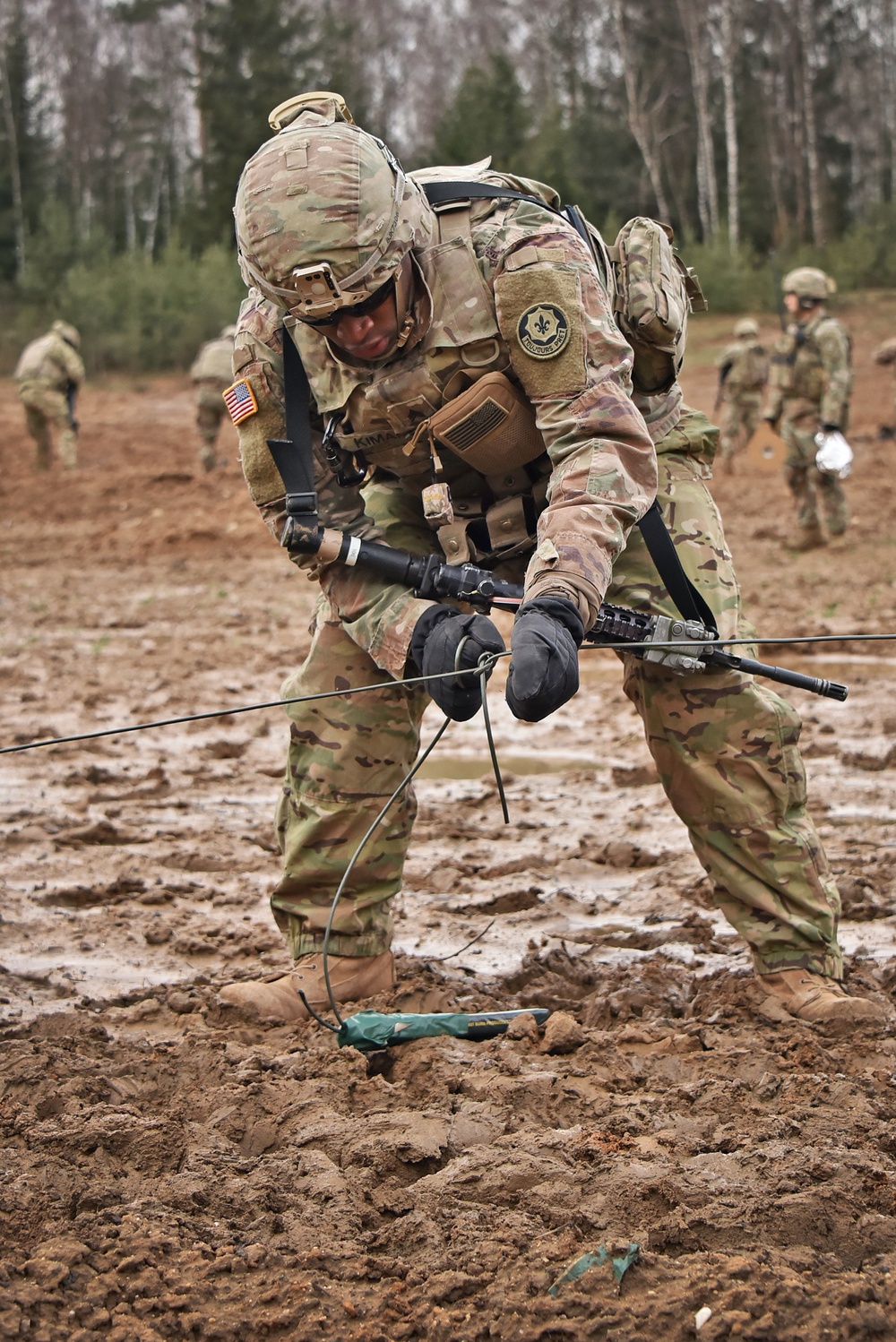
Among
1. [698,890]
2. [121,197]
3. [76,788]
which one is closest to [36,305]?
[121,197]

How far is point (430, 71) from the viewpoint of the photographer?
41281 mm

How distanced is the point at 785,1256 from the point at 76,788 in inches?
160

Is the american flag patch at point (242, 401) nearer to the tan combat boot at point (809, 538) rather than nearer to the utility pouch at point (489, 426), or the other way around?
the utility pouch at point (489, 426)

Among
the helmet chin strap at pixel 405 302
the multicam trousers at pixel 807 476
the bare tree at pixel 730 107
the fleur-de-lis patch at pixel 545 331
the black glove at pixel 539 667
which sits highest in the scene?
the bare tree at pixel 730 107

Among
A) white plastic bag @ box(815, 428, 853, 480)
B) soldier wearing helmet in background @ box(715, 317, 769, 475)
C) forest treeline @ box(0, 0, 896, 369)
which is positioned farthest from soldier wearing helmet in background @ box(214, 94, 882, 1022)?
forest treeline @ box(0, 0, 896, 369)

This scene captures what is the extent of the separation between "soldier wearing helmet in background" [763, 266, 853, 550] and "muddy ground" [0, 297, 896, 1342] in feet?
16.5

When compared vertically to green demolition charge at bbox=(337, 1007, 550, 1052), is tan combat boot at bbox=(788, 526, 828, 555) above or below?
below

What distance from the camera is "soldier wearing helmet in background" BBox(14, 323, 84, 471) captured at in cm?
1759

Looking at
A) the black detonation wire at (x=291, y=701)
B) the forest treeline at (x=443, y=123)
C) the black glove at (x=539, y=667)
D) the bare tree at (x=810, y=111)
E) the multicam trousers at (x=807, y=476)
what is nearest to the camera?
the black glove at (x=539, y=667)

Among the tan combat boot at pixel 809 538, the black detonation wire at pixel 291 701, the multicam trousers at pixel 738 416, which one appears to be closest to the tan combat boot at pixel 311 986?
the black detonation wire at pixel 291 701

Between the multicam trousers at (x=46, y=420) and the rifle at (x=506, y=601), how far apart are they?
15124 mm

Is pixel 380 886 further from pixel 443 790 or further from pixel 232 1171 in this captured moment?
pixel 443 790

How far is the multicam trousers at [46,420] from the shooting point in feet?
58.0

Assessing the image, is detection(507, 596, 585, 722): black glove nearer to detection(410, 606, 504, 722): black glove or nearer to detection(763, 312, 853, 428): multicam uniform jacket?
detection(410, 606, 504, 722): black glove
